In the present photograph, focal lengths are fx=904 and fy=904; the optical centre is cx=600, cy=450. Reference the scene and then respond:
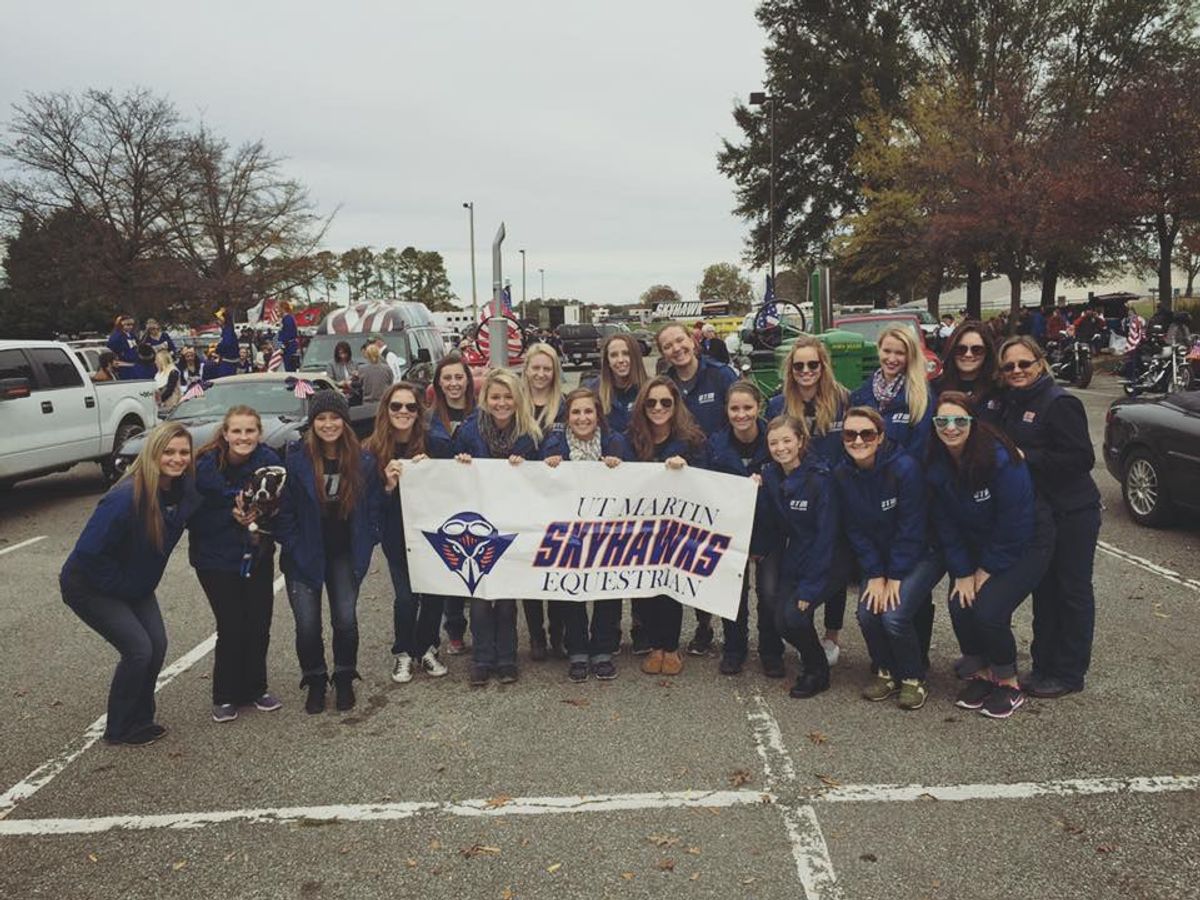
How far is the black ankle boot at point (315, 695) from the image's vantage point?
4.77 m

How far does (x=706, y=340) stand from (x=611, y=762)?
14.0 meters

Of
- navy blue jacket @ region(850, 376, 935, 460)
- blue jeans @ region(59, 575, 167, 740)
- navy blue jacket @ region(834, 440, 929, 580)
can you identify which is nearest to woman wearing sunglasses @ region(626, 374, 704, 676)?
navy blue jacket @ region(834, 440, 929, 580)

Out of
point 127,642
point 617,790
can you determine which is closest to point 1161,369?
point 617,790

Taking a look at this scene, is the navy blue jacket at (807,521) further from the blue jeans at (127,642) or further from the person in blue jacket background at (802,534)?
the blue jeans at (127,642)

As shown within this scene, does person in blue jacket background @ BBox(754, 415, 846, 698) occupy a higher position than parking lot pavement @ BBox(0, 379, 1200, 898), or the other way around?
person in blue jacket background @ BBox(754, 415, 846, 698)

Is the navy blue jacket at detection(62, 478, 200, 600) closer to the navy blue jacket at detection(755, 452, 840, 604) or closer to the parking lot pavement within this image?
the parking lot pavement

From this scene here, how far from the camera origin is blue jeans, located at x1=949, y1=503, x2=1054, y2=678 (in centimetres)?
441

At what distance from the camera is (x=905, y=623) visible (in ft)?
14.9

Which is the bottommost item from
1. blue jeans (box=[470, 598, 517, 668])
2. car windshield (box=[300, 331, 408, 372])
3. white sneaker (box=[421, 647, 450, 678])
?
white sneaker (box=[421, 647, 450, 678])

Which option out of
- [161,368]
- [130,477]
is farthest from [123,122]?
[130,477]

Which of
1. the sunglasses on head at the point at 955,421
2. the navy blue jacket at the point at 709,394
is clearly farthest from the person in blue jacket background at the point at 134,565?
the sunglasses on head at the point at 955,421

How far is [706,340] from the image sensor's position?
690 inches

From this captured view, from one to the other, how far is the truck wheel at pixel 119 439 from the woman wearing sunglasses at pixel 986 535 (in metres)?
10.5

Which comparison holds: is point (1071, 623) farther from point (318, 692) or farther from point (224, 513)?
point (224, 513)
